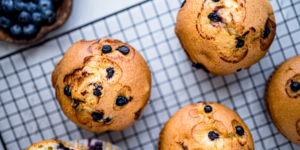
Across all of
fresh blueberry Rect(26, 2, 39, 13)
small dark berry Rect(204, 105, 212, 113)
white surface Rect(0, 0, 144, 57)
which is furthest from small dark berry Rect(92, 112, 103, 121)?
fresh blueberry Rect(26, 2, 39, 13)

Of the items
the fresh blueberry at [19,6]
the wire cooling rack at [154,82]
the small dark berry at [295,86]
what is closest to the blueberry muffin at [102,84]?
the wire cooling rack at [154,82]

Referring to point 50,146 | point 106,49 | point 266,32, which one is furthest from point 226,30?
point 50,146

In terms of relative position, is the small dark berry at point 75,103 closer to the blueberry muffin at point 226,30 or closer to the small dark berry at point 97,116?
the small dark berry at point 97,116

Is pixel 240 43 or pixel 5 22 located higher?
pixel 240 43

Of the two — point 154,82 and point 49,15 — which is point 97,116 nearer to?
point 154,82

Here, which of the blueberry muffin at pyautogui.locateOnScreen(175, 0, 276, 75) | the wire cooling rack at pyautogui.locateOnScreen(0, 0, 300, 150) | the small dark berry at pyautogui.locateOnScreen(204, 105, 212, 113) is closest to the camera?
the blueberry muffin at pyautogui.locateOnScreen(175, 0, 276, 75)

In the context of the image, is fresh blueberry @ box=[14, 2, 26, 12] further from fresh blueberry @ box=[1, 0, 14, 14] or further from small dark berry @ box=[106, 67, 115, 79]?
small dark berry @ box=[106, 67, 115, 79]

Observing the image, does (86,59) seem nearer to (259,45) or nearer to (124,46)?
(124,46)
